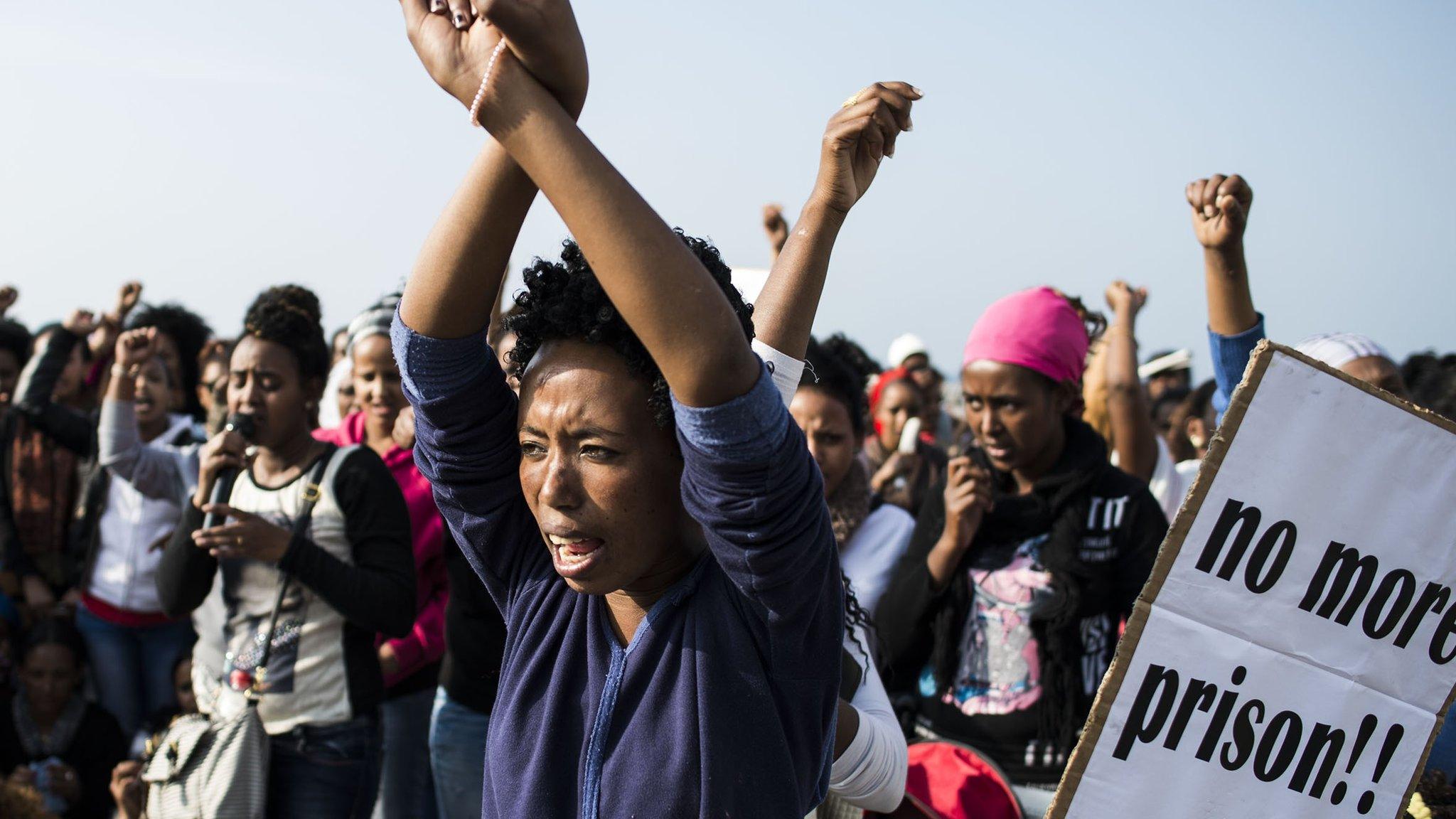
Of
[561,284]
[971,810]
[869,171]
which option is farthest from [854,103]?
[971,810]

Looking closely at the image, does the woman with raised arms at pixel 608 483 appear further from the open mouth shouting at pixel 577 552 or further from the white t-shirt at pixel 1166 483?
the white t-shirt at pixel 1166 483

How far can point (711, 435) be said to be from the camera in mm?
1543

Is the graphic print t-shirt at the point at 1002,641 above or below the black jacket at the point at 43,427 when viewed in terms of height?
above

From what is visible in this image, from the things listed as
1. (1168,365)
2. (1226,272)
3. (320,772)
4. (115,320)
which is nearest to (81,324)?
(115,320)

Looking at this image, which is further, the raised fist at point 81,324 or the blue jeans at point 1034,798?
the raised fist at point 81,324

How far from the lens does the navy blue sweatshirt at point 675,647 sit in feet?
5.28

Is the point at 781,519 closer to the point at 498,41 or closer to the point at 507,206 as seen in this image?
the point at 507,206

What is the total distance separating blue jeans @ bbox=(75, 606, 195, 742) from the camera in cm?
599

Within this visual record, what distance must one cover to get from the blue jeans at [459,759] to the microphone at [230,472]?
100cm

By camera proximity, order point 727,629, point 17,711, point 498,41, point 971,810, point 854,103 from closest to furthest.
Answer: point 498,41, point 727,629, point 854,103, point 971,810, point 17,711

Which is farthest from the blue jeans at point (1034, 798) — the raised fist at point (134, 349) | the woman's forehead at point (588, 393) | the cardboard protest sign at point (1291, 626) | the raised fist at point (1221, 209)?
the raised fist at point (134, 349)

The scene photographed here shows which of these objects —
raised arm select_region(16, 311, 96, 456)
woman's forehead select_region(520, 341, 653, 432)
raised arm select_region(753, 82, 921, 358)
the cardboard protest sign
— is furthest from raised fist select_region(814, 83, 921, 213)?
raised arm select_region(16, 311, 96, 456)

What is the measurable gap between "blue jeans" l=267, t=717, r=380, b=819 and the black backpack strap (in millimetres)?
199

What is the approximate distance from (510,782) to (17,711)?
5.25m
